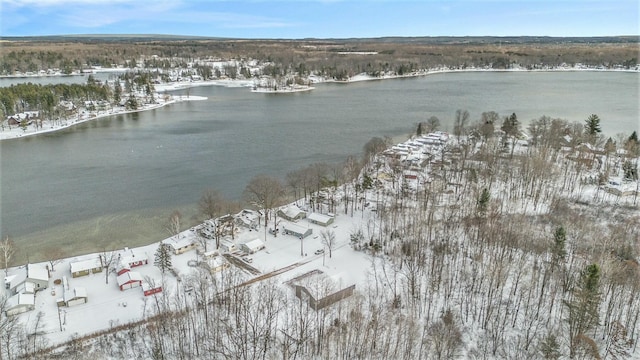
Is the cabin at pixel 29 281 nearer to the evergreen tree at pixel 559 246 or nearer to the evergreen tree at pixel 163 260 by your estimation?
the evergreen tree at pixel 163 260

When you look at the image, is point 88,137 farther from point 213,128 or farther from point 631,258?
point 631,258

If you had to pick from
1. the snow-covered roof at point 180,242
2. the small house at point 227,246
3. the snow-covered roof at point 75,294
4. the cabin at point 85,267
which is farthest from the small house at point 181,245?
the snow-covered roof at point 75,294

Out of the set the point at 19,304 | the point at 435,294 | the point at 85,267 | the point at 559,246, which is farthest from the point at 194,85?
the point at 559,246

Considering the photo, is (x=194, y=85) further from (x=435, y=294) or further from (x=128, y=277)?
(x=435, y=294)

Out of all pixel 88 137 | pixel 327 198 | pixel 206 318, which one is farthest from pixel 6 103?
pixel 206 318

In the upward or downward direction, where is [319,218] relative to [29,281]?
upward

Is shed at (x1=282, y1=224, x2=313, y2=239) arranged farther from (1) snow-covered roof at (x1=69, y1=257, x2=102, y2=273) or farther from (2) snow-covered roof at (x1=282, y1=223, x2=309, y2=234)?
(1) snow-covered roof at (x1=69, y1=257, x2=102, y2=273)

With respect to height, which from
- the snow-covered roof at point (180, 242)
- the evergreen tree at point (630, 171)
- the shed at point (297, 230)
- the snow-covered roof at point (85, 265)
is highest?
the evergreen tree at point (630, 171)
